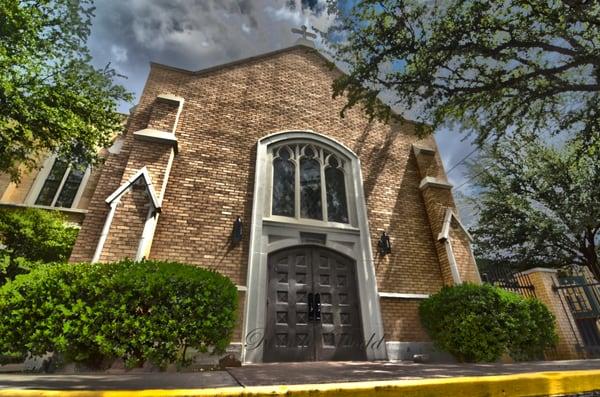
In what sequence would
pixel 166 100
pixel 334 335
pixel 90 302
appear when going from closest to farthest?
pixel 90 302 → pixel 334 335 → pixel 166 100

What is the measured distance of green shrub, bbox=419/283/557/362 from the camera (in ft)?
19.8

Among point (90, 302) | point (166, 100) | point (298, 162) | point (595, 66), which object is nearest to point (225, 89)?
point (166, 100)

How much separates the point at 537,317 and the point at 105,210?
33.7 feet

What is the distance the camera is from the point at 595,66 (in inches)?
250

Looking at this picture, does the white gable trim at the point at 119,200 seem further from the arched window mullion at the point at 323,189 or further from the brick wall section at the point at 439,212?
the brick wall section at the point at 439,212

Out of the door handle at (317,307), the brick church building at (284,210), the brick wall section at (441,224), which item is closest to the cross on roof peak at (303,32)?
the brick church building at (284,210)

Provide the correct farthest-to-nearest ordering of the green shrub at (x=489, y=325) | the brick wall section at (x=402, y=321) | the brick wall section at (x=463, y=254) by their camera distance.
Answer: the brick wall section at (x=463, y=254), the brick wall section at (x=402, y=321), the green shrub at (x=489, y=325)

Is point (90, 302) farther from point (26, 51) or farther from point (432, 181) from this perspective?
point (432, 181)

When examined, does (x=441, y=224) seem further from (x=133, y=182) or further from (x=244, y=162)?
(x=133, y=182)

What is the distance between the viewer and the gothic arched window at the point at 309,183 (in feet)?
28.3

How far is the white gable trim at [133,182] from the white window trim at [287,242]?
7.82ft

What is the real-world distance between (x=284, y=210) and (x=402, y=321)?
439cm

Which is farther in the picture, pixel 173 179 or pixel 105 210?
pixel 173 179

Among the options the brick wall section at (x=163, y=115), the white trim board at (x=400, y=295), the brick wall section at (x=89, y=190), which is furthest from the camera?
the brick wall section at (x=89, y=190)
